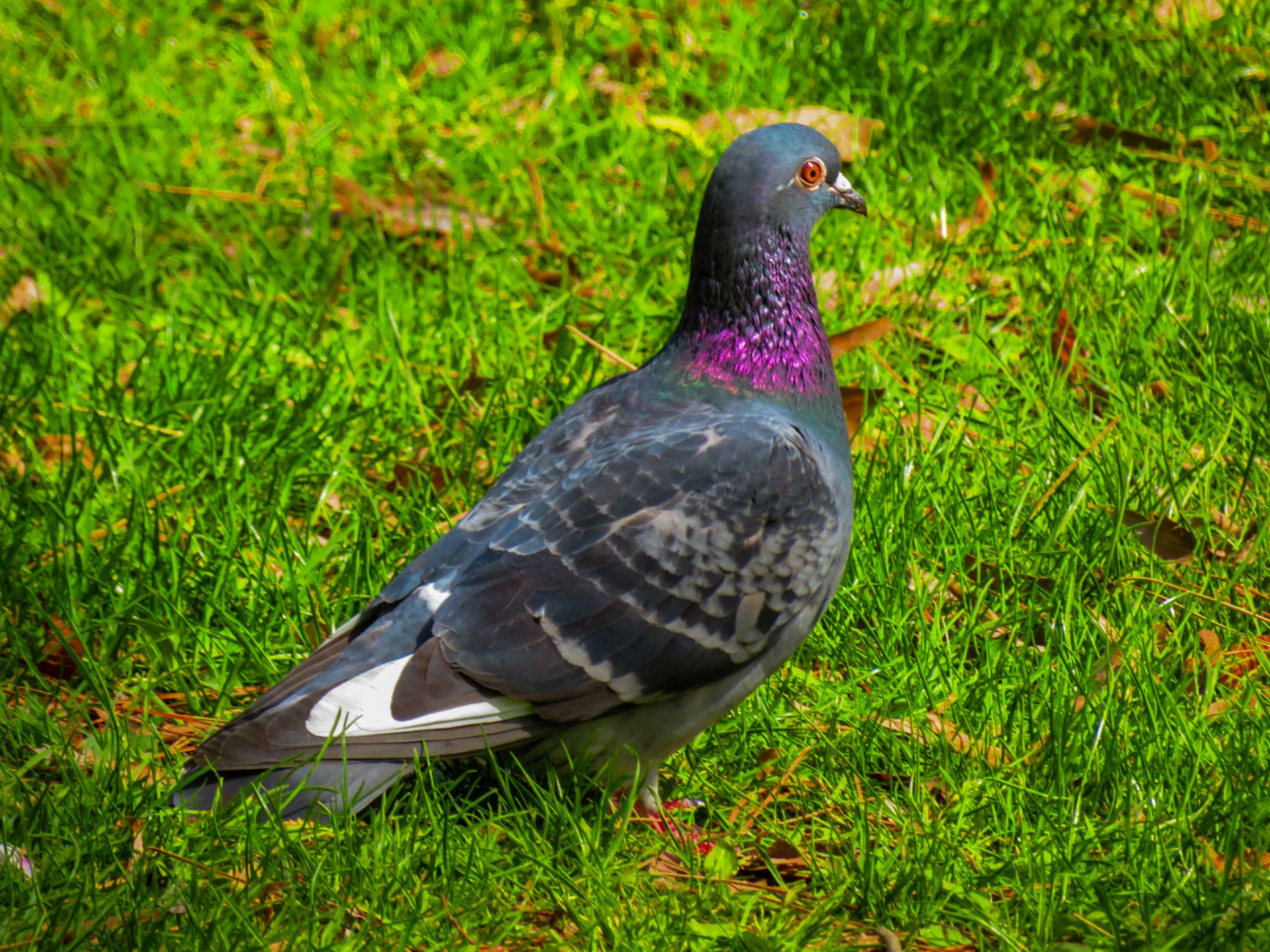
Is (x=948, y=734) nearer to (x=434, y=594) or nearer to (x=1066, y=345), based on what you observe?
(x=434, y=594)

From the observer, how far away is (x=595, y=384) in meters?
4.28

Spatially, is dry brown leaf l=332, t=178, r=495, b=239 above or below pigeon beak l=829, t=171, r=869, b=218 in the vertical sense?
below

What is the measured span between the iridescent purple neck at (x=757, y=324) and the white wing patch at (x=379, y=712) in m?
0.90

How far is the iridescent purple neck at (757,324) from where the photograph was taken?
10.2 ft

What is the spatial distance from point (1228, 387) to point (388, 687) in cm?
251

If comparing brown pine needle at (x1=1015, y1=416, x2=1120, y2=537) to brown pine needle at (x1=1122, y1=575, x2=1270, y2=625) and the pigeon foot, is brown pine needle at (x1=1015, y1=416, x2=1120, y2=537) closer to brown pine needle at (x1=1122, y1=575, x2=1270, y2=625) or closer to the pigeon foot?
brown pine needle at (x1=1122, y1=575, x2=1270, y2=625)

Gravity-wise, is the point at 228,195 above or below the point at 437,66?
below

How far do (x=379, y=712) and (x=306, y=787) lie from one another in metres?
0.19

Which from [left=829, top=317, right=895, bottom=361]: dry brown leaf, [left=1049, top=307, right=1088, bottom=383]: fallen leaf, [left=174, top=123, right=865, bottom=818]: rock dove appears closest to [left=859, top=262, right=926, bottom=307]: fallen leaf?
[left=829, top=317, right=895, bottom=361]: dry brown leaf

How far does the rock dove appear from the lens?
2.68m

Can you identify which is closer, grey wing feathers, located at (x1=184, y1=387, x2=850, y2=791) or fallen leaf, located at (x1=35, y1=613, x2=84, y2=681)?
grey wing feathers, located at (x1=184, y1=387, x2=850, y2=791)

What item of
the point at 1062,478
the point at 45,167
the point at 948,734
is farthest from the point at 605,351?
the point at 45,167

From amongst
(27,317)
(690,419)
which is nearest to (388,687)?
(690,419)

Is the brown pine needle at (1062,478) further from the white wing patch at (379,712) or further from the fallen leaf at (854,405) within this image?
the white wing patch at (379,712)
